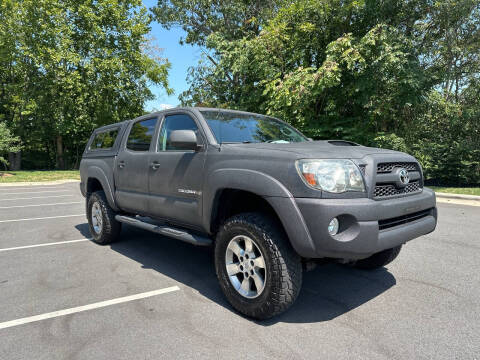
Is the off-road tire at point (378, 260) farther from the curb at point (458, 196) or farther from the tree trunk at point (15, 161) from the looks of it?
the tree trunk at point (15, 161)

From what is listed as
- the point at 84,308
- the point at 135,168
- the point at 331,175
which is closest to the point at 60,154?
the point at 135,168

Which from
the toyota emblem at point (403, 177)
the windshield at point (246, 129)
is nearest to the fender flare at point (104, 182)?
the windshield at point (246, 129)

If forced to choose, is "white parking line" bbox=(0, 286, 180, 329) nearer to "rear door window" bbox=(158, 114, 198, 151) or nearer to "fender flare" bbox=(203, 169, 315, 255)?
"fender flare" bbox=(203, 169, 315, 255)

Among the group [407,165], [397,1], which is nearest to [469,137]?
[397,1]

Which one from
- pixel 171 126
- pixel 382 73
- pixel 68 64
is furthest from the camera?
pixel 68 64

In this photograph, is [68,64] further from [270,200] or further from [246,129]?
[270,200]

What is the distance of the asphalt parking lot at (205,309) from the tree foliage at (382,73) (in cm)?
857

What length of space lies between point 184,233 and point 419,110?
521 inches

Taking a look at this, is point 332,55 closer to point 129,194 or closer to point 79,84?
point 129,194

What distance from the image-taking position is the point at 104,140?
5453 mm

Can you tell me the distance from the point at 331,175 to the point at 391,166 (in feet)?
2.41

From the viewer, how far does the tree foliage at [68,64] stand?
21.5 metres

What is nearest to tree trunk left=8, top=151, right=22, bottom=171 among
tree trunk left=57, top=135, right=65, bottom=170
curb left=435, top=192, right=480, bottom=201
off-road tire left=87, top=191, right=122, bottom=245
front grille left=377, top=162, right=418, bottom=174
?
tree trunk left=57, top=135, right=65, bottom=170

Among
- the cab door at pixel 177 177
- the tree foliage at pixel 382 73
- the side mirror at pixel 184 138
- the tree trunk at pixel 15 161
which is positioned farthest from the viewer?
the tree trunk at pixel 15 161
